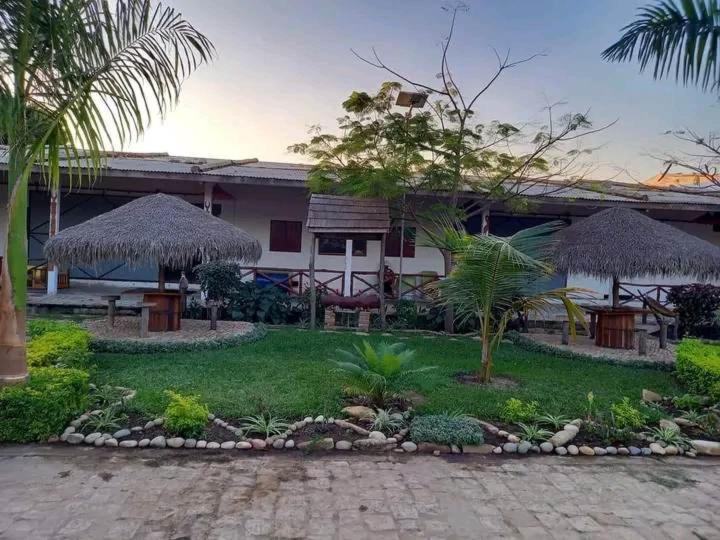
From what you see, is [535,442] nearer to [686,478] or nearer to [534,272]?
[686,478]

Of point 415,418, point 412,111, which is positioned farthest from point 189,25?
point 412,111

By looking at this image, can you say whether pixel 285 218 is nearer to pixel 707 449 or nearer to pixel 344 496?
pixel 344 496

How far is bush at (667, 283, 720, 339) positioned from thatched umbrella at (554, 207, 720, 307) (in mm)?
951

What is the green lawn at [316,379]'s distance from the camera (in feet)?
15.6

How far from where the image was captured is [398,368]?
461 cm

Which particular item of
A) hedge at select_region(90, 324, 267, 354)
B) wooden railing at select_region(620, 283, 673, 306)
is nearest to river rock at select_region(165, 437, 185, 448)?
hedge at select_region(90, 324, 267, 354)

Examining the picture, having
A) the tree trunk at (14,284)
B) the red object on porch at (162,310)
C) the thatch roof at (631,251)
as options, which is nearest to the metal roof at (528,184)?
the thatch roof at (631,251)

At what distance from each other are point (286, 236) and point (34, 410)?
928 centimetres

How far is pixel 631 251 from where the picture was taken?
780cm

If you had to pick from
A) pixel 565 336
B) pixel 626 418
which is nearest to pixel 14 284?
pixel 626 418

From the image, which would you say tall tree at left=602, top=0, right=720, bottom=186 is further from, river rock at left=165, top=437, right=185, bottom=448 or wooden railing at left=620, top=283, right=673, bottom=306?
wooden railing at left=620, top=283, right=673, bottom=306

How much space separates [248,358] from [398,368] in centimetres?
276

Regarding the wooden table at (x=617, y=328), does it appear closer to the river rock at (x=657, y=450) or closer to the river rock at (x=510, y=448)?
the river rock at (x=657, y=450)

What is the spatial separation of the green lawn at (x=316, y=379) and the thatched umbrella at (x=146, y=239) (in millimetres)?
1606
